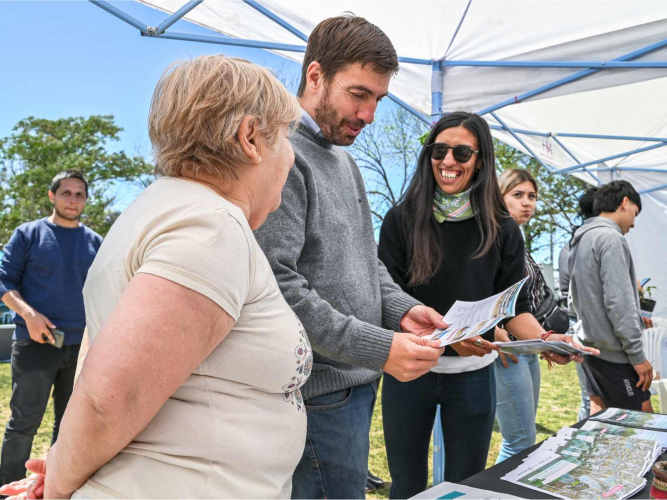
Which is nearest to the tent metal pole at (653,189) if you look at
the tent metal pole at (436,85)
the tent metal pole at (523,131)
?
the tent metal pole at (523,131)

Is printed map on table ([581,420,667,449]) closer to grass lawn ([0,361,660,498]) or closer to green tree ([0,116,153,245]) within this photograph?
grass lawn ([0,361,660,498])

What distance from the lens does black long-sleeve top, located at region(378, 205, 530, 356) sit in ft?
A: 6.75

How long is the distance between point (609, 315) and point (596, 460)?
1.98 metres

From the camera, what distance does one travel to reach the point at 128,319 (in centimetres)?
69

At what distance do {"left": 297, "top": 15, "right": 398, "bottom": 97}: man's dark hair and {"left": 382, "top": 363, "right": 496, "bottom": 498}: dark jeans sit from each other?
1.12 metres

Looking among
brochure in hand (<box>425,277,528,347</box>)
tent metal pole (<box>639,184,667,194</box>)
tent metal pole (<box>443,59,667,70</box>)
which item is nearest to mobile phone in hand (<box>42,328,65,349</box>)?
brochure in hand (<box>425,277,528,347</box>)

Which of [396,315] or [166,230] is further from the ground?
[166,230]

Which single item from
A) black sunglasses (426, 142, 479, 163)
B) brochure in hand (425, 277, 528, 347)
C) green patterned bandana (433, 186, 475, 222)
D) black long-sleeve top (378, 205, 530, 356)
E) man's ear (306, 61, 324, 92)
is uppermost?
man's ear (306, 61, 324, 92)

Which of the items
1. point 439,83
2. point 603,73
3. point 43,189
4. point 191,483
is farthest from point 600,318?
point 43,189

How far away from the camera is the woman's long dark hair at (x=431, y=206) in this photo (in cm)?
206

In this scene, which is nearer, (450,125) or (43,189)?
(450,125)

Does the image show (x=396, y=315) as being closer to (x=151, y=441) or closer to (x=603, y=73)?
(x=151, y=441)

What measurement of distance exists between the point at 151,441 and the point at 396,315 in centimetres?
104

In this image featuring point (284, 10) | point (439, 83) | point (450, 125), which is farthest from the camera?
point (439, 83)
